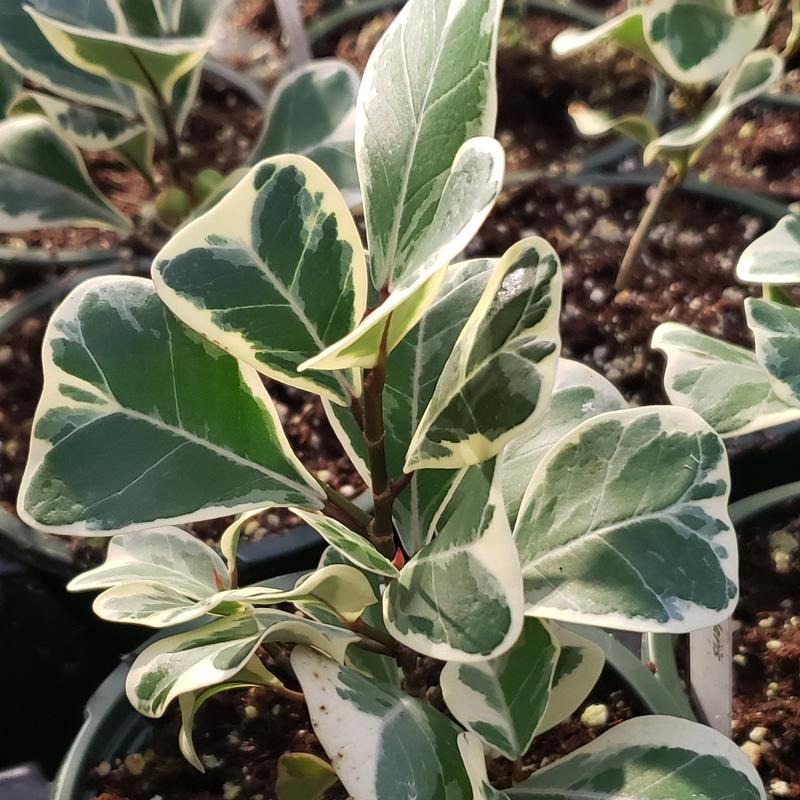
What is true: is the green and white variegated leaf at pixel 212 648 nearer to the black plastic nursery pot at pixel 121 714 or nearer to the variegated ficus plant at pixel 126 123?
the black plastic nursery pot at pixel 121 714

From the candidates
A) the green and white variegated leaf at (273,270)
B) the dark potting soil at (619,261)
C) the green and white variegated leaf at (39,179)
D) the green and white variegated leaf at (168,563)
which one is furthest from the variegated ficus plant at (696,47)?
the green and white variegated leaf at (39,179)

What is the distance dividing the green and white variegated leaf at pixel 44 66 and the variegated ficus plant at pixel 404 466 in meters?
0.66

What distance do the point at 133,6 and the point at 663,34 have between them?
537 mm

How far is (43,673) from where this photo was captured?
932 mm

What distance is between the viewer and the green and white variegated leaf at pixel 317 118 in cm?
98

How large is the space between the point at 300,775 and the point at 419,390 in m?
0.27

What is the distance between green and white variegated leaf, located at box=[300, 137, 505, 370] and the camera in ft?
1.11

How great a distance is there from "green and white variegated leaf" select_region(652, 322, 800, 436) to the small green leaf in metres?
0.34

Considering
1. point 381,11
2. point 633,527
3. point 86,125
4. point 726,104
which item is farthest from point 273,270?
point 381,11

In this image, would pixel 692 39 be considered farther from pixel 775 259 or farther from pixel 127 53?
pixel 127 53

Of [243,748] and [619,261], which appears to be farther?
[619,261]

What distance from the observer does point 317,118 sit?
102 centimetres

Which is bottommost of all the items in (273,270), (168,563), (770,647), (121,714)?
(770,647)

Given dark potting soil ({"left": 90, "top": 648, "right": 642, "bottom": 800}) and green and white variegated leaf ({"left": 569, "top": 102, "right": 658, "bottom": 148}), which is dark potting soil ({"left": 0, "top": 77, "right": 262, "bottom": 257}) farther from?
dark potting soil ({"left": 90, "top": 648, "right": 642, "bottom": 800})
